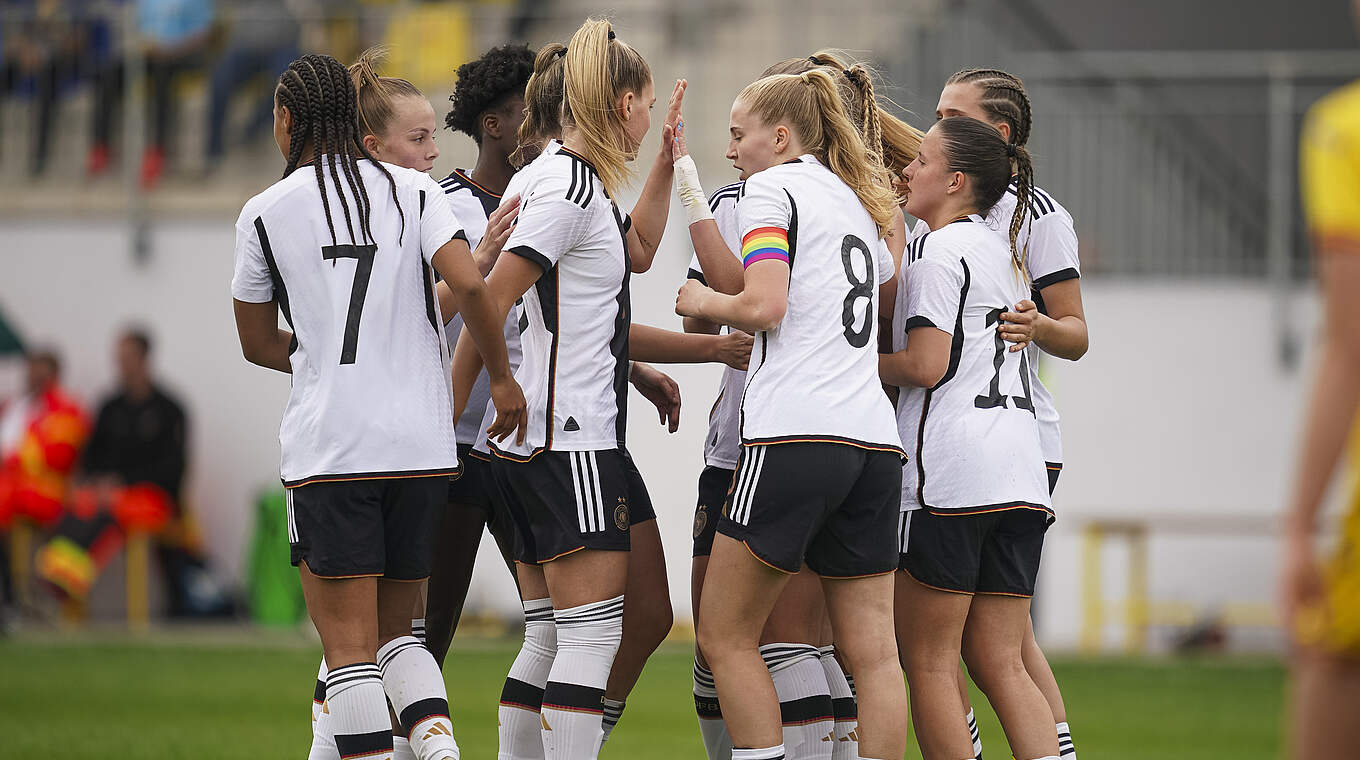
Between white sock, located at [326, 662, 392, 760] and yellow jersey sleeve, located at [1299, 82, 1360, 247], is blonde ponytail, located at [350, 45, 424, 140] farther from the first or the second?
yellow jersey sleeve, located at [1299, 82, 1360, 247]

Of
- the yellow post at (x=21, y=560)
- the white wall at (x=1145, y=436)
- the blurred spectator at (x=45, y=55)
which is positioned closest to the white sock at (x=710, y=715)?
the white wall at (x=1145, y=436)

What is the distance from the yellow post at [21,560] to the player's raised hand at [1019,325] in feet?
36.0

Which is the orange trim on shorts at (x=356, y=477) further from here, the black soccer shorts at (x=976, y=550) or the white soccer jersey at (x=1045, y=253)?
the white soccer jersey at (x=1045, y=253)

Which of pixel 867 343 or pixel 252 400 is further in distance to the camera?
pixel 252 400

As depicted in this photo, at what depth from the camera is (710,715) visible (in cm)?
493

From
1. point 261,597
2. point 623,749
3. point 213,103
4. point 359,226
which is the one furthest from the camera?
point 213,103

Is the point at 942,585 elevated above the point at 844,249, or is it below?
below

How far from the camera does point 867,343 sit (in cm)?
425

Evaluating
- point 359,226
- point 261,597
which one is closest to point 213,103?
point 261,597

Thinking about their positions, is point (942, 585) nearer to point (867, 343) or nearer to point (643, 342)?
point (867, 343)

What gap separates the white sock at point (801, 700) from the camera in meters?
4.61

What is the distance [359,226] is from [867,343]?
1374mm

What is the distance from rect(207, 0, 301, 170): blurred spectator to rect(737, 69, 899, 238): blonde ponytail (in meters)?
11.6

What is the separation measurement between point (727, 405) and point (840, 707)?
977 millimetres
